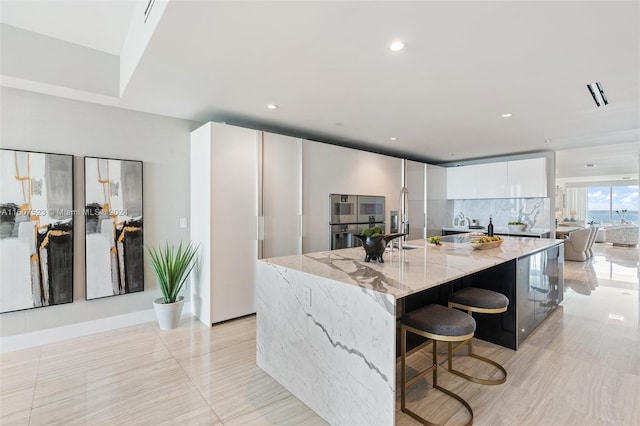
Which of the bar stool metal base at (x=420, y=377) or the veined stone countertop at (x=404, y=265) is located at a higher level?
the veined stone countertop at (x=404, y=265)

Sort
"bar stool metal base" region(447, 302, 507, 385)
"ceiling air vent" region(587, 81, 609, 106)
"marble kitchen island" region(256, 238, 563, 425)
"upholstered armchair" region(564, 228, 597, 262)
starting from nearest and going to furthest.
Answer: "marble kitchen island" region(256, 238, 563, 425) → "bar stool metal base" region(447, 302, 507, 385) → "ceiling air vent" region(587, 81, 609, 106) → "upholstered armchair" region(564, 228, 597, 262)

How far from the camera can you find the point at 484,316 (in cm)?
287

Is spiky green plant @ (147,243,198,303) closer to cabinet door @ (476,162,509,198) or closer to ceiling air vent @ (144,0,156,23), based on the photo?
ceiling air vent @ (144,0,156,23)

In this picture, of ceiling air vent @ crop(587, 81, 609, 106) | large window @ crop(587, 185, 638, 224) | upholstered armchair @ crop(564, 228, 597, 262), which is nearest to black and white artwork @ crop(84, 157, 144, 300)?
ceiling air vent @ crop(587, 81, 609, 106)

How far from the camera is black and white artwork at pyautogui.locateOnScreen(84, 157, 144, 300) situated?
3.06m

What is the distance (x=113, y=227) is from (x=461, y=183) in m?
6.19

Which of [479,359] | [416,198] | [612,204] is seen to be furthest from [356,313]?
[612,204]

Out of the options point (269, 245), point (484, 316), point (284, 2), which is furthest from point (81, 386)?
point (484, 316)

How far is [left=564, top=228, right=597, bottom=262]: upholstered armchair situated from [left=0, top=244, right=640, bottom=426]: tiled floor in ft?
14.3

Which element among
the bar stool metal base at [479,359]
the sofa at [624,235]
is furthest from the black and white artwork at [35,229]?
the sofa at [624,235]

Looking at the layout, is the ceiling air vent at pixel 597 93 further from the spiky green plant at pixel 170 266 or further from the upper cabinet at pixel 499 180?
the spiky green plant at pixel 170 266

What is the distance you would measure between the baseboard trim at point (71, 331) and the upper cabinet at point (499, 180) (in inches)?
237

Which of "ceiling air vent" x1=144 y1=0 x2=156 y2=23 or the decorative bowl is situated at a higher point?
"ceiling air vent" x1=144 y1=0 x2=156 y2=23

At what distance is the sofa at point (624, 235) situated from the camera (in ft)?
30.6
